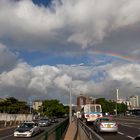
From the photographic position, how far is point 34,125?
109 feet

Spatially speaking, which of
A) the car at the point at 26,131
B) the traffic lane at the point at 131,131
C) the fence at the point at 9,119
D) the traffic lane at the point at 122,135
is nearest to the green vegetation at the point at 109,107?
the fence at the point at 9,119

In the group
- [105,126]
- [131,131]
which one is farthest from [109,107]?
[105,126]

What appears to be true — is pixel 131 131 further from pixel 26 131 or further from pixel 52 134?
pixel 52 134

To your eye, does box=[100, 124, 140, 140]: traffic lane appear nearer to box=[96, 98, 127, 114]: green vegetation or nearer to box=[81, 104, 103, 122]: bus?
box=[81, 104, 103, 122]: bus

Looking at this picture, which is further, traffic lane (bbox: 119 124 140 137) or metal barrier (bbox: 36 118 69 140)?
traffic lane (bbox: 119 124 140 137)

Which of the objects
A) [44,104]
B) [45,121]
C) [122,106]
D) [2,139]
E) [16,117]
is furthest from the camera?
[122,106]

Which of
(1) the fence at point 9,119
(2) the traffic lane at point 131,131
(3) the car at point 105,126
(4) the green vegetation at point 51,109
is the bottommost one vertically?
(2) the traffic lane at point 131,131

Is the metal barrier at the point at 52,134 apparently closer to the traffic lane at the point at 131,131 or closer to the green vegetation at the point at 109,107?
the traffic lane at the point at 131,131

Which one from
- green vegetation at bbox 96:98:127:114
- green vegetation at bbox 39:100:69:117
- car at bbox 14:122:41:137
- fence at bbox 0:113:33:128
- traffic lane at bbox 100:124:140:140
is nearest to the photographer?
traffic lane at bbox 100:124:140:140

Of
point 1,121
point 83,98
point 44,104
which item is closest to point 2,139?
point 1,121

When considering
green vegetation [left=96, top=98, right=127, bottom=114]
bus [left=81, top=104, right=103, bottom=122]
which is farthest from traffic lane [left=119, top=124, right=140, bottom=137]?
green vegetation [left=96, top=98, right=127, bottom=114]

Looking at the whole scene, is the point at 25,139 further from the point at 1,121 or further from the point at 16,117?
the point at 16,117

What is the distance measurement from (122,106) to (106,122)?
16521cm

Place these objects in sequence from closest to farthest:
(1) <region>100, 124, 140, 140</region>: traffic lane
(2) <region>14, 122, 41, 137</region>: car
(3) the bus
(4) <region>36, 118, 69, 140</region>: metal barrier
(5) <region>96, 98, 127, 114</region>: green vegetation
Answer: (4) <region>36, 118, 69, 140</region>: metal barrier → (1) <region>100, 124, 140, 140</region>: traffic lane → (2) <region>14, 122, 41, 137</region>: car → (3) the bus → (5) <region>96, 98, 127, 114</region>: green vegetation
